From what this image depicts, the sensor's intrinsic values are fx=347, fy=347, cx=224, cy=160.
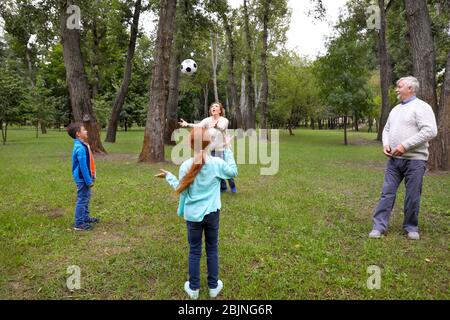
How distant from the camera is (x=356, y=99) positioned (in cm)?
2300

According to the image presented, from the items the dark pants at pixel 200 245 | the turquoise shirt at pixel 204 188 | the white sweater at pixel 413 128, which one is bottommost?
the dark pants at pixel 200 245

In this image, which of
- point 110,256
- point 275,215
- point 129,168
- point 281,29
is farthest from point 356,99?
point 110,256

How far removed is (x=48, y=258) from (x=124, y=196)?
3257mm

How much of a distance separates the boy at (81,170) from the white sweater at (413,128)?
439 cm

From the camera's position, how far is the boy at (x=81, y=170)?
17.0 ft

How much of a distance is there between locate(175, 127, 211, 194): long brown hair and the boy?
267 cm

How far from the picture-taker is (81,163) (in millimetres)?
5180

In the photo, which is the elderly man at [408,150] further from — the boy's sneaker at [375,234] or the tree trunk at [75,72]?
the tree trunk at [75,72]

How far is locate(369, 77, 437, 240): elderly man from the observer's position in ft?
15.1

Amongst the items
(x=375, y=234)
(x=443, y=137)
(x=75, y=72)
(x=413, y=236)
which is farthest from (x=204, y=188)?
(x=75, y=72)

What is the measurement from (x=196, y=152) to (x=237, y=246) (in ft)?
6.32

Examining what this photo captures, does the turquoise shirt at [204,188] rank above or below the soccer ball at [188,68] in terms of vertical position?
below

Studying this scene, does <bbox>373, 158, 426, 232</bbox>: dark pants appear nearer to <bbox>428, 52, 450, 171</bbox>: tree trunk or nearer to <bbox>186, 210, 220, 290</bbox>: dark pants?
<bbox>186, 210, 220, 290</bbox>: dark pants

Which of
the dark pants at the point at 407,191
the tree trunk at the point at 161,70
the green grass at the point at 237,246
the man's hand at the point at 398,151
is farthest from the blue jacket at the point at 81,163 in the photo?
the tree trunk at the point at 161,70
